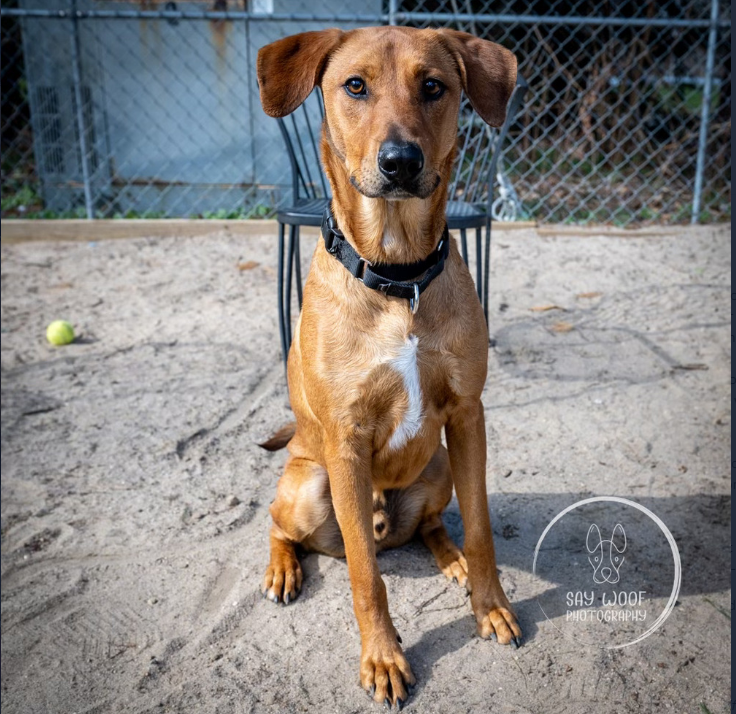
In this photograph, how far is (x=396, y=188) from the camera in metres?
1.91

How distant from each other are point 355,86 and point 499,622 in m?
1.63

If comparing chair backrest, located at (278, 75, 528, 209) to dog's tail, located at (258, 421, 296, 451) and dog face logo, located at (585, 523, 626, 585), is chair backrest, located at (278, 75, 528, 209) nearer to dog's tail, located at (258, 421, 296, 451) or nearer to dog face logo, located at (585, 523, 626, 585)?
dog's tail, located at (258, 421, 296, 451)

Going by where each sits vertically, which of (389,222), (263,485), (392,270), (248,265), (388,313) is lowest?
(263,485)

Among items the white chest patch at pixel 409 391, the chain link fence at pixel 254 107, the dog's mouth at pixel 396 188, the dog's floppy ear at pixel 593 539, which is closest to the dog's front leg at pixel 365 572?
the white chest patch at pixel 409 391

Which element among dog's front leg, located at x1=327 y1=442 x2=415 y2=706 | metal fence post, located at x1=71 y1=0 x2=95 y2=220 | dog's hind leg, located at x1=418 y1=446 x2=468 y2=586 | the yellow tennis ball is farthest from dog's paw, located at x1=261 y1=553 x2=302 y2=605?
metal fence post, located at x1=71 y1=0 x2=95 y2=220

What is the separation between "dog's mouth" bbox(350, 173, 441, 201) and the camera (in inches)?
75.2

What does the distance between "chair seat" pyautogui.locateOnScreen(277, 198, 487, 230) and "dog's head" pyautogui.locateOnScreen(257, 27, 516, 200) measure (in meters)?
0.91

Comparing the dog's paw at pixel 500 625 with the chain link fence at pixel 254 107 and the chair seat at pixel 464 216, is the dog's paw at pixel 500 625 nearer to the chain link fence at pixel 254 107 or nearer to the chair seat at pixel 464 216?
the chair seat at pixel 464 216

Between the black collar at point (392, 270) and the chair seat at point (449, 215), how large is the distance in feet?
3.05

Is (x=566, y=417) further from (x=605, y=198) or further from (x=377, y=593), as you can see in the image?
(x=605, y=198)

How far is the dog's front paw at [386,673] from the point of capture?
203 centimetres

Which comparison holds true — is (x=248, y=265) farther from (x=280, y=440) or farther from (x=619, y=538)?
(x=619, y=538)

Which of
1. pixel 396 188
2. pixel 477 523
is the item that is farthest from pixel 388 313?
pixel 477 523

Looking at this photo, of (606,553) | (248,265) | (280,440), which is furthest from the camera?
(248,265)
